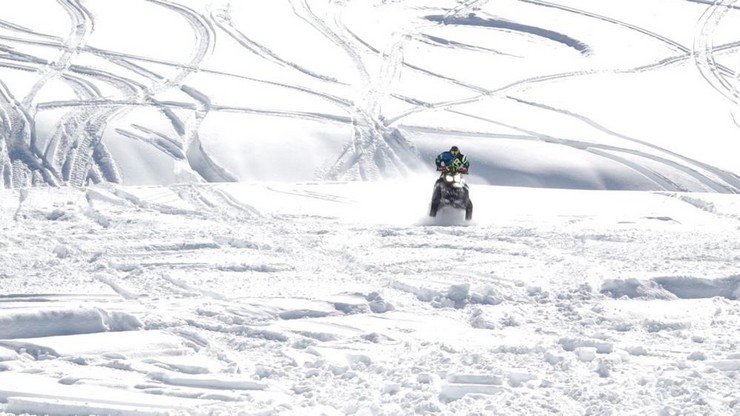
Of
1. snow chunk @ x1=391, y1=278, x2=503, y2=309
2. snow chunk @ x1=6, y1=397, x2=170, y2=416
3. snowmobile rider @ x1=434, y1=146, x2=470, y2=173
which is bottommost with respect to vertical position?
snow chunk @ x1=6, y1=397, x2=170, y2=416

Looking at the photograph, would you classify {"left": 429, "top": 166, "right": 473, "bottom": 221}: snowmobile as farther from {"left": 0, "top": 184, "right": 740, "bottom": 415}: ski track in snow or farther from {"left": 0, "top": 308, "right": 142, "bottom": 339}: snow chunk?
{"left": 0, "top": 308, "right": 142, "bottom": 339}: snow chunk

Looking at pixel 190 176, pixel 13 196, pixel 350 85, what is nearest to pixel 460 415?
pixel 13 196

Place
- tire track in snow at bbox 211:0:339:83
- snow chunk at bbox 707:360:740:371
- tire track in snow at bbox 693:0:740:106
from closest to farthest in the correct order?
1. snow chunk at bbox 707:360:740:371
2. tire track in snow at bbox 211:0:339:83
3. tire track in snow at bbox 693:0:740:106

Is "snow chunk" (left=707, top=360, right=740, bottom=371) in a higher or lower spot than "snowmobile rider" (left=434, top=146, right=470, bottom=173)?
lower

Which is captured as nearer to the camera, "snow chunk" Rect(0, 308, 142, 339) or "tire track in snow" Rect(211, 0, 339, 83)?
"snow chunk" Rect(0, 308, 142, 339)

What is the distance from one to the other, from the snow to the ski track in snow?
3 cm

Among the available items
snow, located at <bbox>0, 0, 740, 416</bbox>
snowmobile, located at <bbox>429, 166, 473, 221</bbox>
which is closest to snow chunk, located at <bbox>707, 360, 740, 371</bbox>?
snow, located at <bbox>0, 0, 740, 416</bbox>

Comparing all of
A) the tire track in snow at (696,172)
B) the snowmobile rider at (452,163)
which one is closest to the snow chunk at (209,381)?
the snowmobile rider at (452,163)

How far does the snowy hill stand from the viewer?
1778cm

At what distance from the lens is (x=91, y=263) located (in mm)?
9867

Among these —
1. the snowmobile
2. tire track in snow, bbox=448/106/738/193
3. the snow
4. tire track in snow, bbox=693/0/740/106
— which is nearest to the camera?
the snow

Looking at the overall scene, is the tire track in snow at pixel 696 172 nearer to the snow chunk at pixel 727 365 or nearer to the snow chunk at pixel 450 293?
the snow chunk at pixel 450 293

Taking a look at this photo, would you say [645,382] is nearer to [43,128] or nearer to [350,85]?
[43,128]

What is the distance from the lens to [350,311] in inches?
338
